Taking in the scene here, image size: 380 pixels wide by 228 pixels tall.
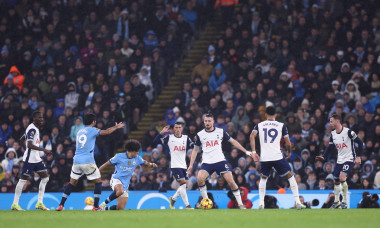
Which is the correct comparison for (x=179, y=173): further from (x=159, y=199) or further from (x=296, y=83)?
(x=296, y=83)

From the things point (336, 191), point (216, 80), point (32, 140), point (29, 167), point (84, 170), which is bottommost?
point (336, 191)

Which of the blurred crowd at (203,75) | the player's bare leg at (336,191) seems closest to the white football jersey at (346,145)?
the player's bare leg at (336,191)

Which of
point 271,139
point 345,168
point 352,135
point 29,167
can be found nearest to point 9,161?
point 29,167

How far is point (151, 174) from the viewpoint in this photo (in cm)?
2222

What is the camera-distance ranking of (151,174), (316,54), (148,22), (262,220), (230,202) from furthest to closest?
1. (148,22)
2. (316,54)
3. (151,174)
4. (230,202)
5. (262,220)

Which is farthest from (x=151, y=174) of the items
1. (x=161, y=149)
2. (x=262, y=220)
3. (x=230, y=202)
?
(x=262, y=220)

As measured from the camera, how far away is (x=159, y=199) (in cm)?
2109

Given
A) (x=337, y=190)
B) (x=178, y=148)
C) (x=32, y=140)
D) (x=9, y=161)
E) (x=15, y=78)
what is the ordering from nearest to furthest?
1. (x=32, y=140)
2. (x=337, y=190)
3. (x=178, y=148)
4. (x=9, y=161)
5. (x=15, y=78)

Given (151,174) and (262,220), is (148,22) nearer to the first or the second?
(151,174)

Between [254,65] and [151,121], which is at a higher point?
[254,65]

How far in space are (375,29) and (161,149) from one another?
32.5ft

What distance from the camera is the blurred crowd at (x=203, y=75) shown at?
22.4 meters

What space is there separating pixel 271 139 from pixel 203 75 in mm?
10911

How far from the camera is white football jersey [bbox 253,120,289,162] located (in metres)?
16.2
